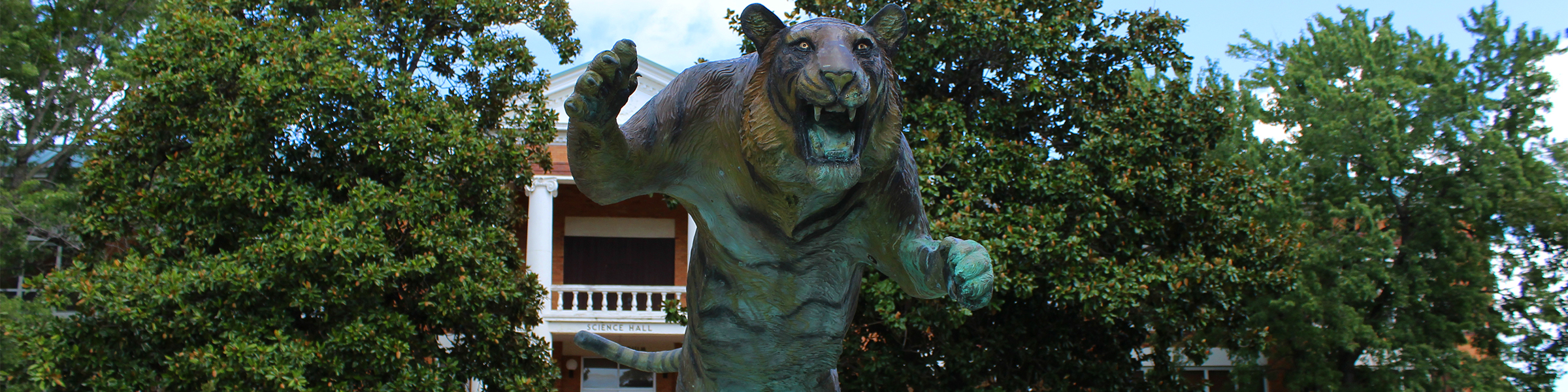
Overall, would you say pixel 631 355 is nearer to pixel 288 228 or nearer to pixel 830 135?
pixel 830 135

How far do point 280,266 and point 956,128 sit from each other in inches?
201

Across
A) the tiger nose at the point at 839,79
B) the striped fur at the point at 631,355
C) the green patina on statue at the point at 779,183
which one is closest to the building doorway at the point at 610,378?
the striped fur at the point at 631,355

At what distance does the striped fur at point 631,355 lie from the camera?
136 inches

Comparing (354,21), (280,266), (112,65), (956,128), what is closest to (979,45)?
(956,128)

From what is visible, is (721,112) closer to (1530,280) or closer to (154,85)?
(154,85)

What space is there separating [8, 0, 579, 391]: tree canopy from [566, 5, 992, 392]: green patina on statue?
5741mm

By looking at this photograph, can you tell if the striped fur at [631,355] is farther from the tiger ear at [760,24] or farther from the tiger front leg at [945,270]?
the tiger ear at [760,24]

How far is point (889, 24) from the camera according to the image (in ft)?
7.73

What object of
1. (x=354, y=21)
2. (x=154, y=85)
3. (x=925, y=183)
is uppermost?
(x=354, y=21)

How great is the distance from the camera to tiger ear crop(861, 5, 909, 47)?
2346 mm

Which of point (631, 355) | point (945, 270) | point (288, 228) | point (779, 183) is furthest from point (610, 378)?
point (779, 183)

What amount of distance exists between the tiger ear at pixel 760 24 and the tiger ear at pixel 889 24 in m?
0.18

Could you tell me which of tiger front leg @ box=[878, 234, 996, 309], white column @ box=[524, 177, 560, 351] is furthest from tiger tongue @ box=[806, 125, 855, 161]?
white column @ box=[524, 177, 560, 351]

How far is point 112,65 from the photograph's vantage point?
43.8 ft
